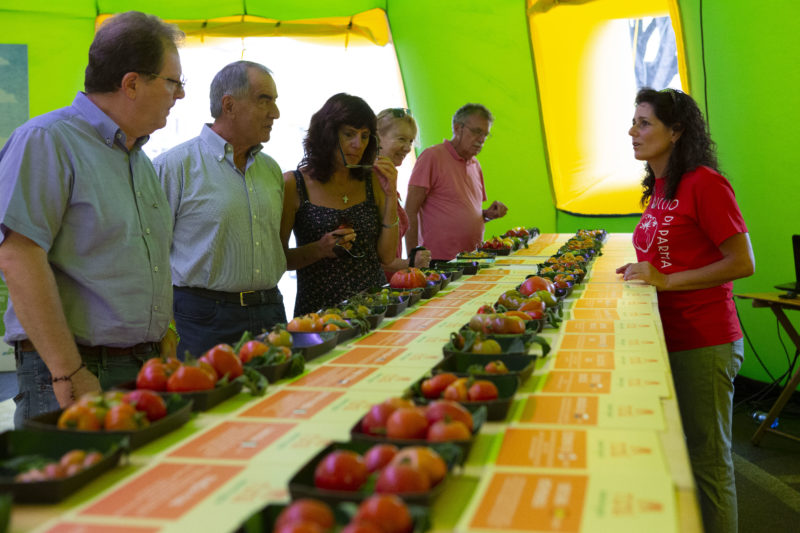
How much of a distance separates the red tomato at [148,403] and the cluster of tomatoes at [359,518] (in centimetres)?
57

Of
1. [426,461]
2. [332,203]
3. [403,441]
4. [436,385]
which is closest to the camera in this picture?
[426,461]

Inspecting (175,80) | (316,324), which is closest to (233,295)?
(316,324)

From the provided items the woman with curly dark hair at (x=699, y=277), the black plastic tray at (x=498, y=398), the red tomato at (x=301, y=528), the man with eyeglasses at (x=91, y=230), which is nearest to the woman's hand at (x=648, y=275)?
the woman with curly dark hair at (x=699, y=277)

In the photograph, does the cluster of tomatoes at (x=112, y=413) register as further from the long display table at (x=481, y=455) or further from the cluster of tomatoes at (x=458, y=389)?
the cluster of tomatoes at (x=458, y=389)

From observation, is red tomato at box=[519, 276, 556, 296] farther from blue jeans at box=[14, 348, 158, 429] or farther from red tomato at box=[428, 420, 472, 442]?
red tomato at box=[428, 420, 472, 442]

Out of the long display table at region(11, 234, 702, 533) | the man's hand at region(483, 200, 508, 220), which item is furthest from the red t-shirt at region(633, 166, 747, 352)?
the man's hand at region(483, 200, 508, 220)

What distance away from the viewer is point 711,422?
287cm

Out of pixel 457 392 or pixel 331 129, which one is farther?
pixel 331 129

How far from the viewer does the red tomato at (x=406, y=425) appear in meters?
1.29

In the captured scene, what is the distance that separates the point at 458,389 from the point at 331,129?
201 cm

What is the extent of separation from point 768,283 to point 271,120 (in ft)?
14.2

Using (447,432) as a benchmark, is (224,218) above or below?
above

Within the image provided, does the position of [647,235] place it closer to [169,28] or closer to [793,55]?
[169,28]

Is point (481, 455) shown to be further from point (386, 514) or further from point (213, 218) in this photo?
point (213, 218)
